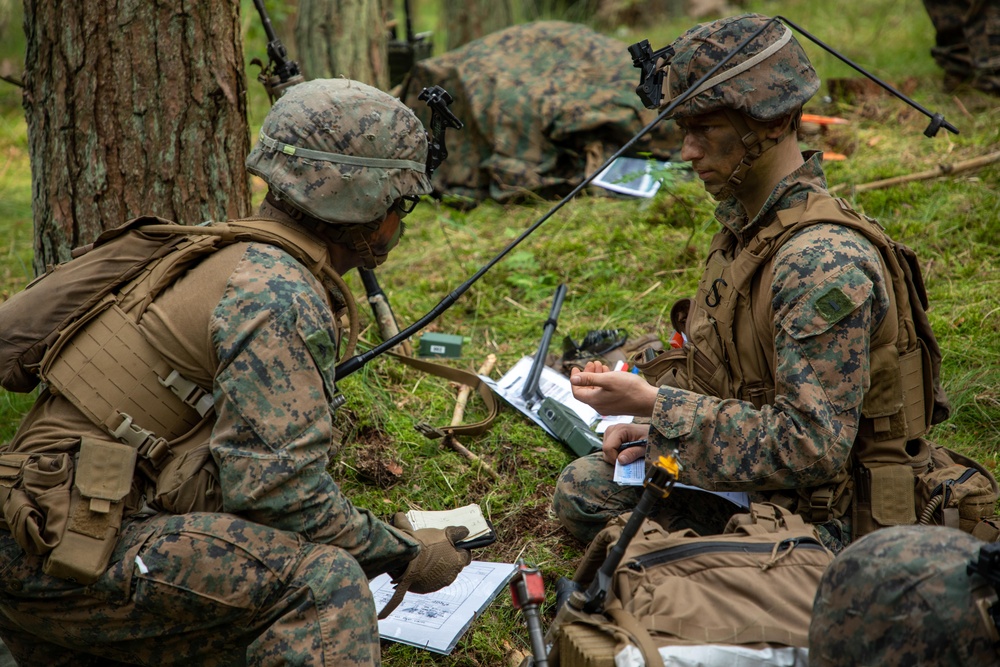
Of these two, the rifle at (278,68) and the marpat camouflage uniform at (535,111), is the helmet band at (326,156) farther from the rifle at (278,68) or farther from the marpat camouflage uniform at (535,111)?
the marpat camouflage uniform at (535,111)

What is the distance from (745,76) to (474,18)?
286 inches

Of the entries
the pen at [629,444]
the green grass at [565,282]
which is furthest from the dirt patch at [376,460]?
the pen at [629,444]

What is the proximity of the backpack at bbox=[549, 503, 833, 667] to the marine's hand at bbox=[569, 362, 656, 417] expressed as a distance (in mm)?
501

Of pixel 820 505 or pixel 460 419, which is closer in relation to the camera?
pixel 820 505

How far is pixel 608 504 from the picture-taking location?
3.57 metres

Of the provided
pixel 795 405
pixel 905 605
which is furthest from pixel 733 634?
pixel 795 405

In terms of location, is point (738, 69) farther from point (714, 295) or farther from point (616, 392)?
point (616, 392)

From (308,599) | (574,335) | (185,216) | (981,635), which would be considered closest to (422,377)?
(574,335)

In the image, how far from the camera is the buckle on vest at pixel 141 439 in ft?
8.92

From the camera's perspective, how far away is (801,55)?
10.4ft

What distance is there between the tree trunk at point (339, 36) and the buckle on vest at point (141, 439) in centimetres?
469

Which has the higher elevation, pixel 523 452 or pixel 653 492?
pixel 653 492

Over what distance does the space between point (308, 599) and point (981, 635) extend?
1.72 m

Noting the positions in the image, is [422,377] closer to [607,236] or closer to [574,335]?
[574,335]
